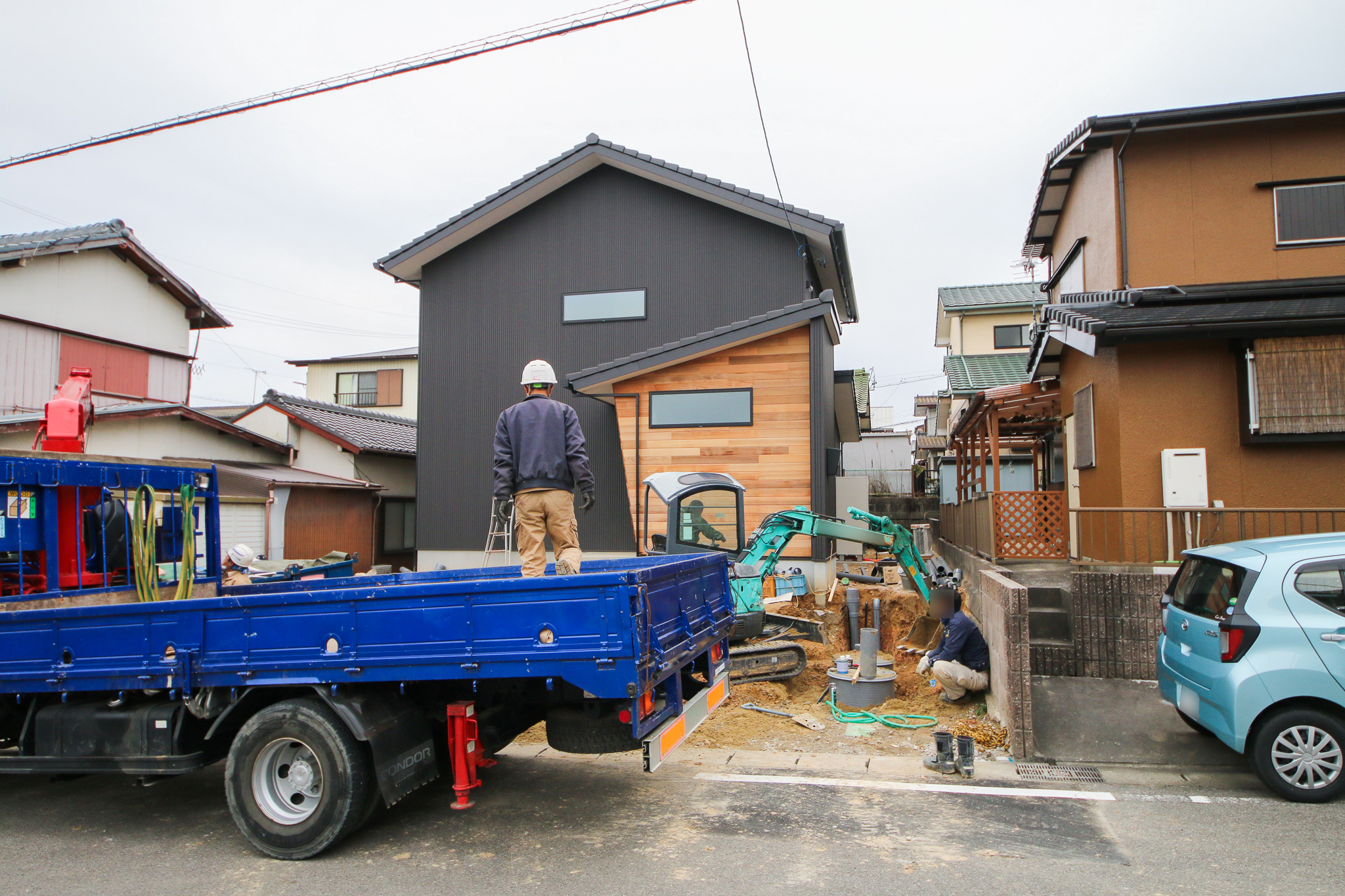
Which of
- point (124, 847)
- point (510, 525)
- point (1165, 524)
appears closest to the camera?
point (124, 847)

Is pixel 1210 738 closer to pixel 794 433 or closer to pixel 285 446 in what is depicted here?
pixel 794 433

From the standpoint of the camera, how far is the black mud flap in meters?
4.21

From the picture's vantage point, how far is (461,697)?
4.61 metres

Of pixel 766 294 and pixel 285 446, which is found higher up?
→ pixel 766 294

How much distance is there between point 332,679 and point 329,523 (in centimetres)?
1413

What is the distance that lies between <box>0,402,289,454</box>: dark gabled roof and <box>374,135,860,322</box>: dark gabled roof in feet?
14.8

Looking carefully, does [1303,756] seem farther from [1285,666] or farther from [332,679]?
→ [332,679]

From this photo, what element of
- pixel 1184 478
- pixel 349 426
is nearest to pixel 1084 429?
pixel 1184 478

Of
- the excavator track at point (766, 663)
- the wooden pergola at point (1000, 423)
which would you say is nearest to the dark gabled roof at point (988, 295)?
the wooden pergola at point (1000, 423)

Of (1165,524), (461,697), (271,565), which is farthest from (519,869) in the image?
(271,565)

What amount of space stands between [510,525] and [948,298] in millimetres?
20806

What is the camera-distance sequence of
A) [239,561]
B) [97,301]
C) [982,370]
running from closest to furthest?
[239,561], [97,301], [982,370]

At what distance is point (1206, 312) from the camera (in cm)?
946

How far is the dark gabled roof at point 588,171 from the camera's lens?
14.4 m
